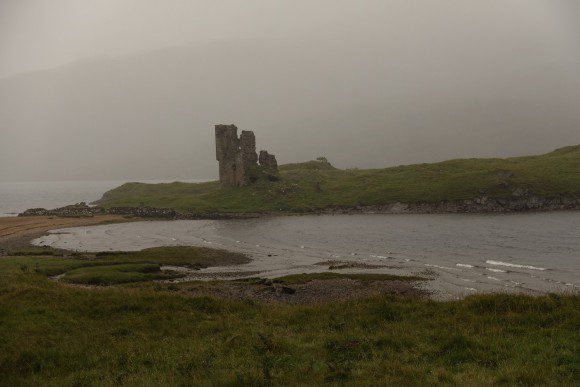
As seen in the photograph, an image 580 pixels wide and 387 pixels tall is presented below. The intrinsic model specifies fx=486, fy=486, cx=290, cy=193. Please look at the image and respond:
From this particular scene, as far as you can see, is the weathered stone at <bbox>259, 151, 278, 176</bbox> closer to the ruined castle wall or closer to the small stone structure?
the small stone structure

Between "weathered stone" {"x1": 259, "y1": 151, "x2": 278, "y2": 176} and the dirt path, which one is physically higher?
"weathered stone" {"x1": 259, "y1": 151, "x2": 278, "y2": 176}

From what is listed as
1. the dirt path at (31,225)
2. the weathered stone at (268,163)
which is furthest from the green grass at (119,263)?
the weathered stone at (268,163)

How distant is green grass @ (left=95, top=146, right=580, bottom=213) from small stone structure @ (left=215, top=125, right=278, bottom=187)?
4.48m

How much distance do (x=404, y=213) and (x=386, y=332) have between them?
109723 millimetres

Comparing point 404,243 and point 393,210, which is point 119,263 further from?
point 393,210

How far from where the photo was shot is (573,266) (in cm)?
5325

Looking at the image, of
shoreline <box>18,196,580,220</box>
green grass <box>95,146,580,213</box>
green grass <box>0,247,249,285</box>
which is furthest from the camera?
green grass <box>95,146,580,213</box>

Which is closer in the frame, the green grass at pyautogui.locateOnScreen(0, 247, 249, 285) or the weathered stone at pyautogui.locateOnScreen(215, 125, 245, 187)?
the green grass at pyautogui.locateOnScreen(0, 247, 249, 285)

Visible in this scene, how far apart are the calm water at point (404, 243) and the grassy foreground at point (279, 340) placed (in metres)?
13.4

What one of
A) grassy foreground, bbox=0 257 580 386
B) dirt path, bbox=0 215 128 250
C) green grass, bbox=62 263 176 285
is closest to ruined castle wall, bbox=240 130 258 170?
dirt path, bbox=0 215 128 250

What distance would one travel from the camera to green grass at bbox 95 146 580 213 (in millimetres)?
130375

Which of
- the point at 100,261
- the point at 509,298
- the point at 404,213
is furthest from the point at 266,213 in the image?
the point at 509,298

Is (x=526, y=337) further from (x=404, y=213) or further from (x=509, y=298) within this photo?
(x=404, y=213)

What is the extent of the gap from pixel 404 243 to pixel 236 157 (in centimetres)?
9083
